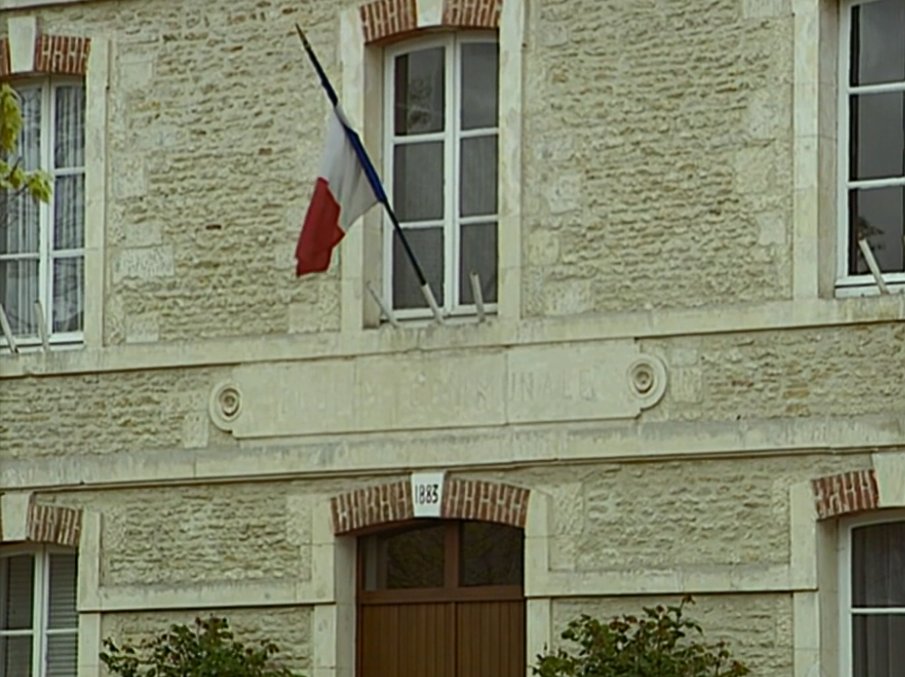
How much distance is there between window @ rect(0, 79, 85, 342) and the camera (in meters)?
17.8

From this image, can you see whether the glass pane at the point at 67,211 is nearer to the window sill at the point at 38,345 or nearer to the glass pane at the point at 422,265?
the window sill at the point at 38,345

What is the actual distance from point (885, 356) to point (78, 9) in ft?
17.3

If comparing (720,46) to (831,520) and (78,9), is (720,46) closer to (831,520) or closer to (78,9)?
(831,520)

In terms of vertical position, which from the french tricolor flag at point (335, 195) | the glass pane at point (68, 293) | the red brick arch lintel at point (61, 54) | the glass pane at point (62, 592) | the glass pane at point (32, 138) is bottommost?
the glass pane at point (62, 592)

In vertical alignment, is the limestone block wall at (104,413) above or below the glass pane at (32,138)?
below

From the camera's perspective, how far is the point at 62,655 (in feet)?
57.8

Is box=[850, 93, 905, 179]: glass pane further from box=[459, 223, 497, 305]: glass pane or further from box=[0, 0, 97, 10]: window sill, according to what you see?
box=[0, 0, 97, 10]: window sill

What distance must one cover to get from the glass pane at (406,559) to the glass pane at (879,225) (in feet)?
8.72

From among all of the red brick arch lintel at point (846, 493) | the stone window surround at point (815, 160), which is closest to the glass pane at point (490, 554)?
the red brick arch lintel at point (846, 493)

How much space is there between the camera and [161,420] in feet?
56.3

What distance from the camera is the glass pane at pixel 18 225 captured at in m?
18.0

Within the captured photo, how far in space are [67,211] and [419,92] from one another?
7.46 ft

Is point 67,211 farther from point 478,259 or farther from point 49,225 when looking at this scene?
point 478,259

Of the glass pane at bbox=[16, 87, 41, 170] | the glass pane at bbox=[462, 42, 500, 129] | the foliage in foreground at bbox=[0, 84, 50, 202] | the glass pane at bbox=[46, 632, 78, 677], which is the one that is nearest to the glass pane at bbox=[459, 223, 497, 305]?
the glass pane at bbox=[462, 42, 500, 129]
